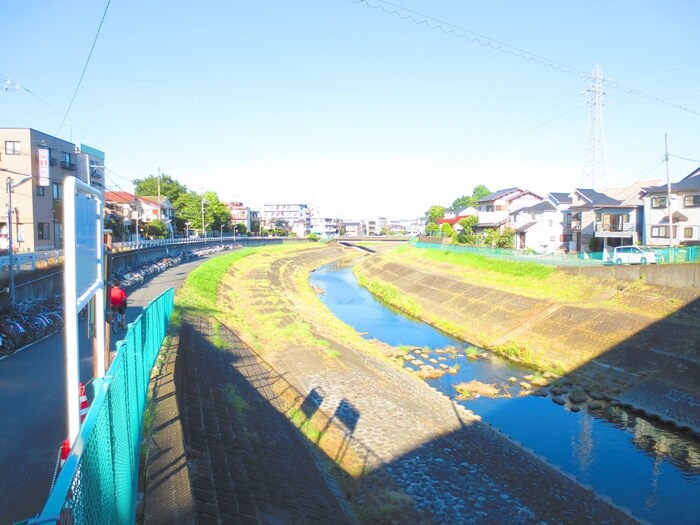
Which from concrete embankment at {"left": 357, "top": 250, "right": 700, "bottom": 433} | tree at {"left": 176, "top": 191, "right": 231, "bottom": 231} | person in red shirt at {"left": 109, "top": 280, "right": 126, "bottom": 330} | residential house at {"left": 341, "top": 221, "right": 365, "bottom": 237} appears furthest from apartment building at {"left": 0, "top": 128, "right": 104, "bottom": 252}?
residential house at {"left": 341, "top": 221, "right": 365, "bottom": 237}

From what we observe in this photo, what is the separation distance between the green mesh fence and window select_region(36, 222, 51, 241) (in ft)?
105

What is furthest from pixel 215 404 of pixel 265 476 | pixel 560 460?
pixel 560 460

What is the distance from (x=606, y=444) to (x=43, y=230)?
3770 cm

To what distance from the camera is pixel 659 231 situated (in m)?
35.5

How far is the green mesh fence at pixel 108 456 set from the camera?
3109mm

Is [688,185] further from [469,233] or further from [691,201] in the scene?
[469,233]

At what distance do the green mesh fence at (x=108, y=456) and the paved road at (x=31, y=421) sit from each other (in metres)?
1.31

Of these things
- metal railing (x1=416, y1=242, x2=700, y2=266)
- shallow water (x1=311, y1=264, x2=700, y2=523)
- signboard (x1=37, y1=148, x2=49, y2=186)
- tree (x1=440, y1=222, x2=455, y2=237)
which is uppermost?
signboard (x1=37, y1=148, x2=49, y2=186)

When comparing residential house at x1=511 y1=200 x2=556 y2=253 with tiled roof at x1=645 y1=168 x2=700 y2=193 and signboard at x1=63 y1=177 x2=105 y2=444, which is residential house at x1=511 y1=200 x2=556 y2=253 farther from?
signboard at x1=63 y1=177 x2=105 y2=444

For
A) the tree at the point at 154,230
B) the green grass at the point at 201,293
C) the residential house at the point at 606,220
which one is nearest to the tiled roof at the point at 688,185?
the residential house at the point at 606,220

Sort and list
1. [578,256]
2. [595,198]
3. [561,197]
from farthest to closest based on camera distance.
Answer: [561,197] → [595,198] → [578,256]

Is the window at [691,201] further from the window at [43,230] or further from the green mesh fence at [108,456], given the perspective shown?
the window at [43,230]

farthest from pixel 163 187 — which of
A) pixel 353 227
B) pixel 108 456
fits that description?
pixel 353 227

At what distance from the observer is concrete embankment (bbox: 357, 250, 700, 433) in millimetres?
18078
